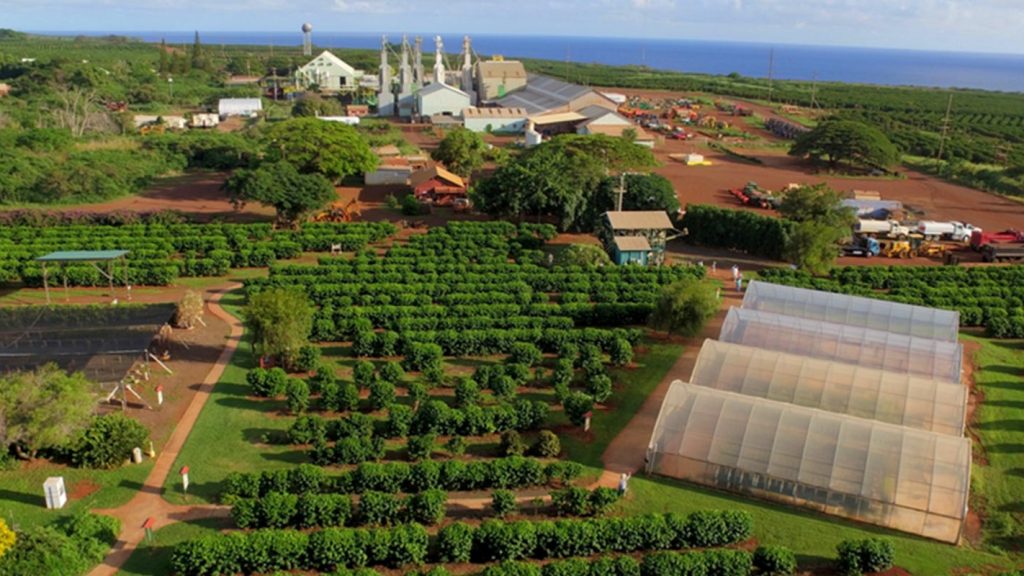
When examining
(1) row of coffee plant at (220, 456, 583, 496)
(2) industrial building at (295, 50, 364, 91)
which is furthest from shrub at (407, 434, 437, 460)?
(2) industrial building at (295, 50, 364, 91)

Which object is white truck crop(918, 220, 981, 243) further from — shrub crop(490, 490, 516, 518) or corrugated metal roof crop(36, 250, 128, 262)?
corrugated metal roof crop(36, 250, 128, 262)

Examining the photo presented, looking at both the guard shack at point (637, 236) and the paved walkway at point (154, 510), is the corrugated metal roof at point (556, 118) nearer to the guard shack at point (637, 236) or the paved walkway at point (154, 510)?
the guard shack at point (637, 236)

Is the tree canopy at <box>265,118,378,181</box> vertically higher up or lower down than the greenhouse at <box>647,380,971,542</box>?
higher up

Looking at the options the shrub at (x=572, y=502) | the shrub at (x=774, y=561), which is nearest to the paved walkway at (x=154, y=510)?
the shrub at (x=572, y=502)

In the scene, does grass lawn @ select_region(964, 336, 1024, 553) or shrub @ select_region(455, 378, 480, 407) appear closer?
grass lawn @ select_region(964, 336, 1024, 553)

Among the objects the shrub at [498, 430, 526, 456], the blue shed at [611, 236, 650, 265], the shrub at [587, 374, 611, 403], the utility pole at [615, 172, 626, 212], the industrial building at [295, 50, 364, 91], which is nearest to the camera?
the shrub at [498, 430, 526, 456]

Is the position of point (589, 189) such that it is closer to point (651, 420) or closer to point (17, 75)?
point (651, 420)
